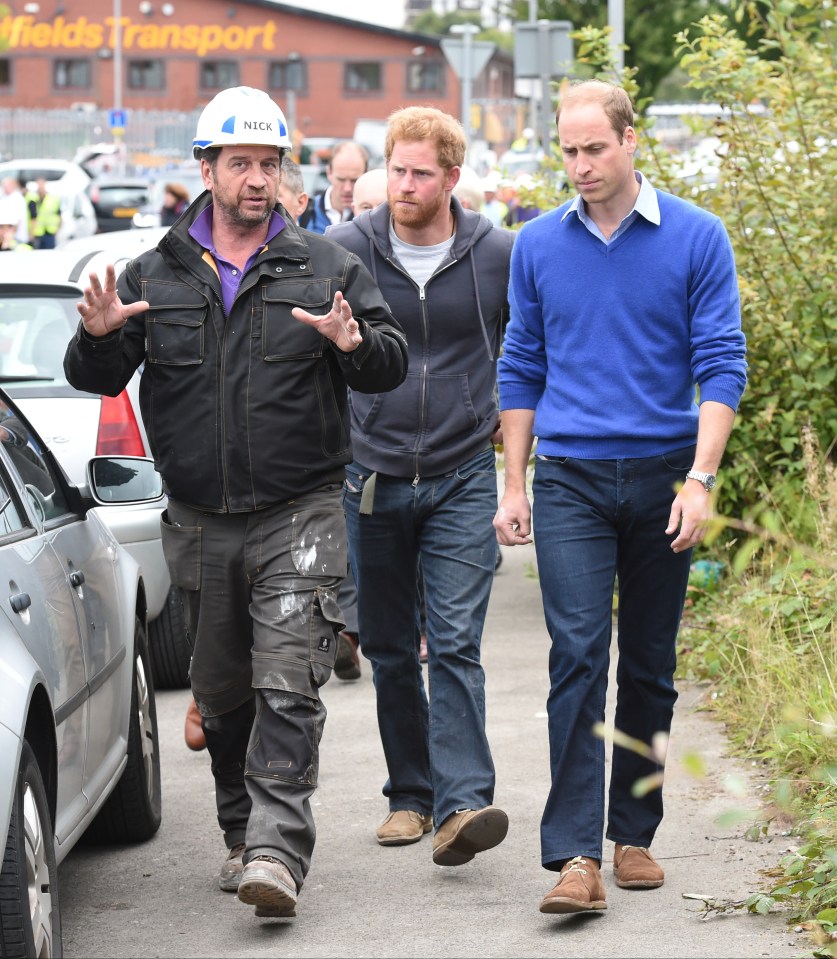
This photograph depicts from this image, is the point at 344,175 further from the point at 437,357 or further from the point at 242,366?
the point at 242,366

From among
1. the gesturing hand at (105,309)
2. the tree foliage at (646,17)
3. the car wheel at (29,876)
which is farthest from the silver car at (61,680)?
the tree foliage at (646,17)

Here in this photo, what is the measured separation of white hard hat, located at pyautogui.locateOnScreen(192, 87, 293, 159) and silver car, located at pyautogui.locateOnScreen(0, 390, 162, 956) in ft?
3.04

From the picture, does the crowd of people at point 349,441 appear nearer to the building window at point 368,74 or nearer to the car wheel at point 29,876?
the car wheel at point 29,876

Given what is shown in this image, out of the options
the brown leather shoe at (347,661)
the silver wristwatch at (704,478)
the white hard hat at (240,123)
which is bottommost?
the brown leather shoe at (347,661)

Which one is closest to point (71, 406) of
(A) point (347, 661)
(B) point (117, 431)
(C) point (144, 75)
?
(B) point (117, 431)

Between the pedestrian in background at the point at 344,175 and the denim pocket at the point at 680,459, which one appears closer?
the denim pocket at the point at 680,459

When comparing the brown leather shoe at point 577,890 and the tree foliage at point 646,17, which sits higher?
the tree foliage at point 646,17

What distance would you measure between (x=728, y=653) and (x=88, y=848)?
2.94 metres

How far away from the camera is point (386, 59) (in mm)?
81062

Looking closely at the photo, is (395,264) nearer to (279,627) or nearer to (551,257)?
(551,257)

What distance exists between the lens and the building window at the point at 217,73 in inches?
3174

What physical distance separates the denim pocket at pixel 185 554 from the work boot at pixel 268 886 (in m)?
0.80

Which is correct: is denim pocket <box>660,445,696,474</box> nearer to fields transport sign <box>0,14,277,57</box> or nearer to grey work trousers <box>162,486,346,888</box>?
grey work trousers <box>162,486,346,888</box>

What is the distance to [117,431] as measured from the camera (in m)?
7.43
